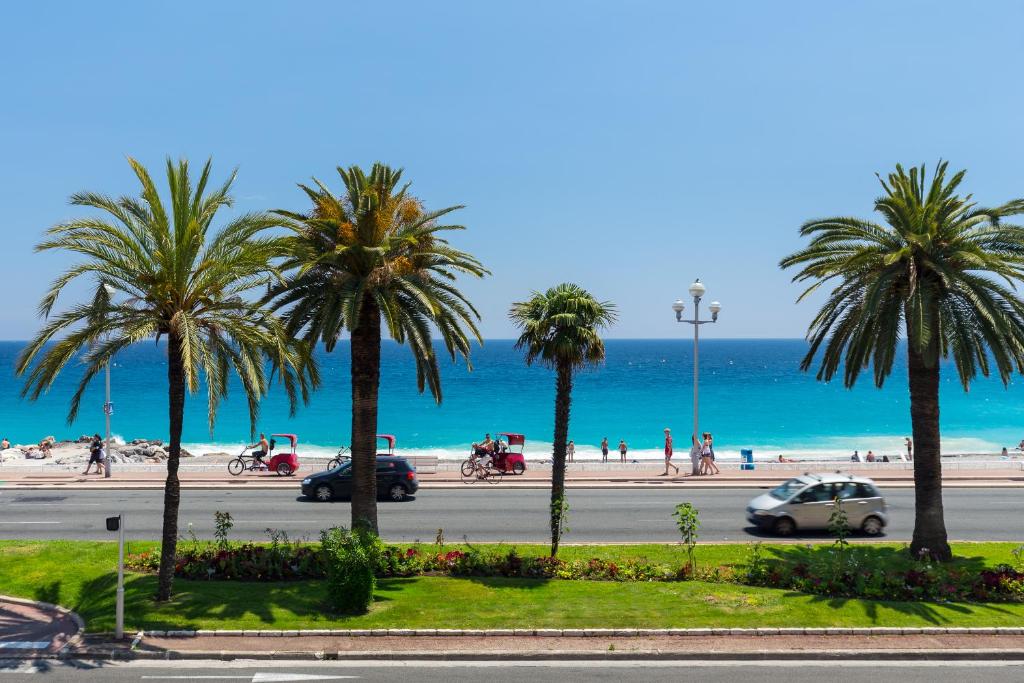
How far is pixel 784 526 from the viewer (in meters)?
22.4

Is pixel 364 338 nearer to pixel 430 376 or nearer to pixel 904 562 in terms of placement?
pixel 430 376

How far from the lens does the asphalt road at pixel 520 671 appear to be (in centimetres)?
1229

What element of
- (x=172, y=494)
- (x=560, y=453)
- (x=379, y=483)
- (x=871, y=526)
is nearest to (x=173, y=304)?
(x=172, y=494)

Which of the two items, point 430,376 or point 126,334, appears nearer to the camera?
point 126,334

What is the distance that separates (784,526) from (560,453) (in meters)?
8.39

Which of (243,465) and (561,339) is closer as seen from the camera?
(561,339)

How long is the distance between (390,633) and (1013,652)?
1096 centimetres

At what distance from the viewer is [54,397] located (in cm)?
12512

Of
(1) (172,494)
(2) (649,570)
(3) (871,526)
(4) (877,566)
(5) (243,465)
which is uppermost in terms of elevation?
(1) (172,494)

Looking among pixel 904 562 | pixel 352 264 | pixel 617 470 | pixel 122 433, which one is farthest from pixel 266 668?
pixel 122 433

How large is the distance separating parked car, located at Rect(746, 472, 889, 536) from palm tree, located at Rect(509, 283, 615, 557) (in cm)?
769

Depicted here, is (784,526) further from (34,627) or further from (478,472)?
(34,627)

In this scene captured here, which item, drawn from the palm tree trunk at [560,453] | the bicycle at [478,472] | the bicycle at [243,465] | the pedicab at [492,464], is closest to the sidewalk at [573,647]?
the palm tree trunk at [560,453]

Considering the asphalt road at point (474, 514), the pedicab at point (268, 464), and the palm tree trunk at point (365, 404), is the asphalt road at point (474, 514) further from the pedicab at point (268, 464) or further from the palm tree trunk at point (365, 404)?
the palm tree trunk at point (365, 404)
